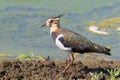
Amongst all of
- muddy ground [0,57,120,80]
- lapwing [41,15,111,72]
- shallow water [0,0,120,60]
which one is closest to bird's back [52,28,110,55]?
lapwing [41,15,111,72]

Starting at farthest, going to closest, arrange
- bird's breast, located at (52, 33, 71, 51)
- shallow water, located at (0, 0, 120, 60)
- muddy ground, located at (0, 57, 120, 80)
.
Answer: shallow water, located at (0, 0, 120, 60)
bird's breast, located at (52, 33, 71, 51)
muddy ground, located at (0, 57, 120, 80)

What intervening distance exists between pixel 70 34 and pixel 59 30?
182 millimetres

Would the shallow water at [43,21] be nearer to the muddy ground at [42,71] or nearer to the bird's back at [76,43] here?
the muddy ground at [42,71]

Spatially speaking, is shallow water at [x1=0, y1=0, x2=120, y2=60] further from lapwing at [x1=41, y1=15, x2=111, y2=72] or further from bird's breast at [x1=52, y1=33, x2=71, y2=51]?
bird's breast at [x1=52, y1=33, x2=71, y2=51]

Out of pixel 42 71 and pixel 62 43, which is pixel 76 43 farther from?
pixel 42 71

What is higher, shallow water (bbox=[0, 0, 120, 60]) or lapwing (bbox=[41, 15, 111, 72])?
lapwing (bbox=[41, 15, 111, 72])

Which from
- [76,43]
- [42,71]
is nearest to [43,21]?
[76,43]

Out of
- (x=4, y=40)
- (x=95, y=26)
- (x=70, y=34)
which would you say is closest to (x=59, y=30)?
(x=70, y=34)

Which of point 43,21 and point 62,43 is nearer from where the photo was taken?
point 62,43

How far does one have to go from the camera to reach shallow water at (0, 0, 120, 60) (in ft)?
34.1

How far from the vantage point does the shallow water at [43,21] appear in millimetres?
10395

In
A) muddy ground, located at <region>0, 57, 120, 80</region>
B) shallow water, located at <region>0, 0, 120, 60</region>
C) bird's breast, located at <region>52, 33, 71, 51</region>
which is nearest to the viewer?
muddy ground, located at <region>0, 57, 120, 80</region>

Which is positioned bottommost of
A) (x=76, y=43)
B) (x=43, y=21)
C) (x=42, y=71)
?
(x=43, y=21)

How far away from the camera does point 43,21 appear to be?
11.8 metres
